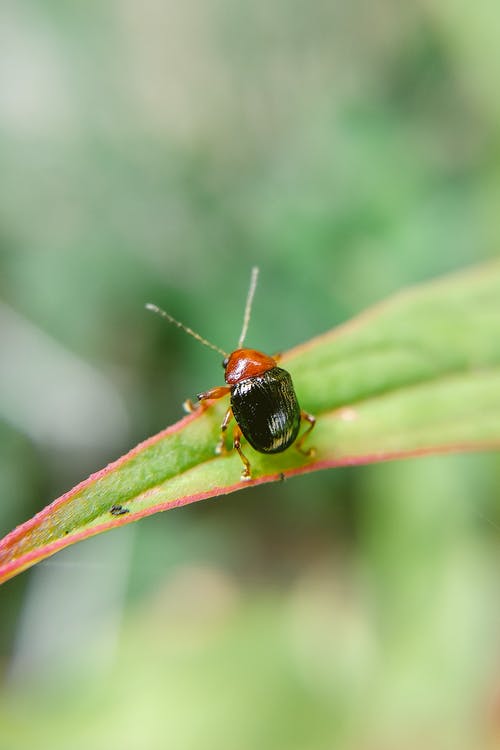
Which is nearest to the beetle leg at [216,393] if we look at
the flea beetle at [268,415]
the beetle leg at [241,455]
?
the flea beetle at [268,415]

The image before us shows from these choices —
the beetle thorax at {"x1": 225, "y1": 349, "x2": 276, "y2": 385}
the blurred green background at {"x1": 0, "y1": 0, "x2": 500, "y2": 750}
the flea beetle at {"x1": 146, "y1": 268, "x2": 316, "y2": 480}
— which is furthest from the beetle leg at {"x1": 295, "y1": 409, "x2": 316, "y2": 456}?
the blurred green background at {"x1": 0, "y1": 0, "x2": 500, "y2": 750}

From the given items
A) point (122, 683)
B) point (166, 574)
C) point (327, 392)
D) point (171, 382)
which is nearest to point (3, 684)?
point (122, 683)

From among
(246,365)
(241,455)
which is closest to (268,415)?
(241,455)

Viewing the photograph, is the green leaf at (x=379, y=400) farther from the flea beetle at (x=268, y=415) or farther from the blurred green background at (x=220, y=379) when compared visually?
the blurred green background at (x=220, y=379)

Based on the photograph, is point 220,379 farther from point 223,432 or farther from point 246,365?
point 223,432

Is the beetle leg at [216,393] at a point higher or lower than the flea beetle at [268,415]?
higher

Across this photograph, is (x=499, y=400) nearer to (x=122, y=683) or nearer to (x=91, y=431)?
(x=122, y=683)
